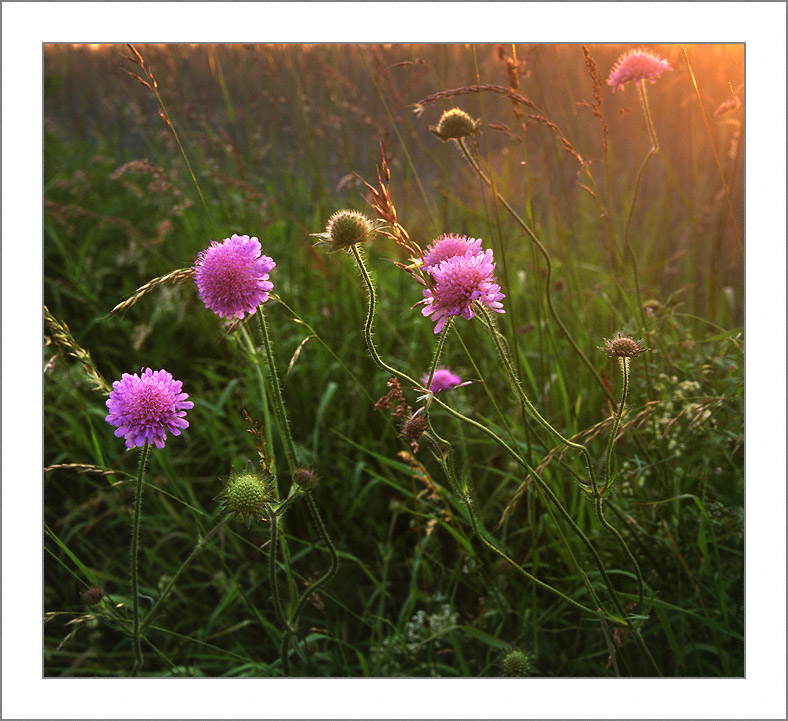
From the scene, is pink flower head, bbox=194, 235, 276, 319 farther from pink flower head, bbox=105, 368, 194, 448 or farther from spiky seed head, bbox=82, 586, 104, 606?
spiky seed head, bbox=82, 586, 104, 606

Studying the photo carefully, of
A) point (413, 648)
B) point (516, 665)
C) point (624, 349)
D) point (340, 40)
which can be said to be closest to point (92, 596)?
point (413, 648)

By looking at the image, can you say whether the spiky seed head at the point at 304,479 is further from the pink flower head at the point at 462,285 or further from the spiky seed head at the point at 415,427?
the pink flower head at the point at 462,285

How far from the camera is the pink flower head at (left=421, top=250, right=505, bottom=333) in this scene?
76 centimetres

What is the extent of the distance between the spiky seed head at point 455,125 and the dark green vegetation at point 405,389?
19 centimetres

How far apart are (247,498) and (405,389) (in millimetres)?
303

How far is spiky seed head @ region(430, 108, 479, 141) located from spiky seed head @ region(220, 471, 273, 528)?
1.93 ft

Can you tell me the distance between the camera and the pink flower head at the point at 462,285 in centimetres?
76

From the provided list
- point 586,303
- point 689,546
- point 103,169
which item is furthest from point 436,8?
point 103,169

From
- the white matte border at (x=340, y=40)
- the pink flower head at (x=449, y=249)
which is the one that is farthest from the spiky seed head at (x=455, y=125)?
the white matte border at (x=340, y=40)

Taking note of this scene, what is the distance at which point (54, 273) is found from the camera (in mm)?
2100

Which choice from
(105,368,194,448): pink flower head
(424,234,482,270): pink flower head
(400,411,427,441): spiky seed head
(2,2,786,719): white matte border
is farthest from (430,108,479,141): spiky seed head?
(105,368,194,448): pink flower head

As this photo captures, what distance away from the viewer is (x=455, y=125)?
924 millimetres

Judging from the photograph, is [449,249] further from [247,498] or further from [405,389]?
[247,498]

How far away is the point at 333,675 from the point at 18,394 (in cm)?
80
